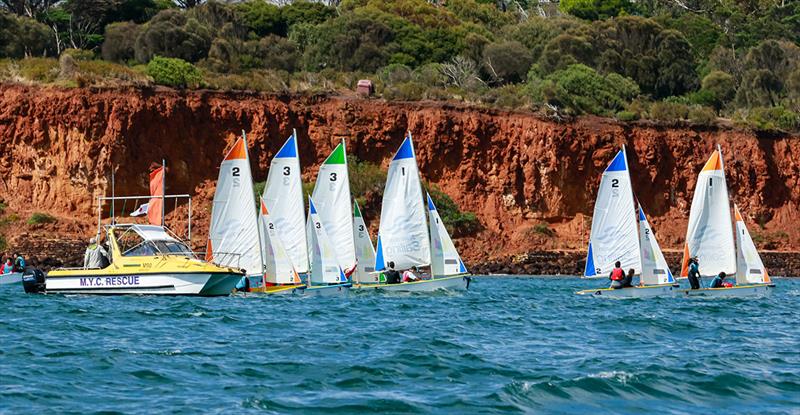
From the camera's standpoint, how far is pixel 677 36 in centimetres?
9206

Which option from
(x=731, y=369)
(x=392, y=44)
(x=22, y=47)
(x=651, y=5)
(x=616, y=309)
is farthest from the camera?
(x=651, y=5)

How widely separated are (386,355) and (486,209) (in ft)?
160

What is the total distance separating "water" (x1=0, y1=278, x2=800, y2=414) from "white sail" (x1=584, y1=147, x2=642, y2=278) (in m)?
5.39

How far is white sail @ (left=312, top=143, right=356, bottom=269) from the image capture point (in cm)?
4397

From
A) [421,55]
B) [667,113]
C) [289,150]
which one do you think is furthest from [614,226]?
[421,55]

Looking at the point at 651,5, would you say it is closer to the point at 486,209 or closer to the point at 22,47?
the point at 486,209

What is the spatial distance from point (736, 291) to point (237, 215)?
16288 millimetres

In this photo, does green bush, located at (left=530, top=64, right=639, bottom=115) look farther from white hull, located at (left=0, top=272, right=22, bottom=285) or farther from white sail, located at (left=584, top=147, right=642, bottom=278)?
white hull, located at (left=0, top=272, right=22, bottom=285)

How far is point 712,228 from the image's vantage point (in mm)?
42469

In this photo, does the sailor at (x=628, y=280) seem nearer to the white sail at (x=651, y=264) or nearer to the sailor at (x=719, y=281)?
the white sail at (x=651, y=264)

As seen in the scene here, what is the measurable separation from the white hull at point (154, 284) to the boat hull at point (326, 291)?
2.77m

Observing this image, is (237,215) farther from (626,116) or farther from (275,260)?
(626,116)

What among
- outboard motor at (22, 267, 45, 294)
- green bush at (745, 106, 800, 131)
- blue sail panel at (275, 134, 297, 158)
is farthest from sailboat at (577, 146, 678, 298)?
green bush at (745, 106, 800, 131)

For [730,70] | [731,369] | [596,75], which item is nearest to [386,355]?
[731,369]
